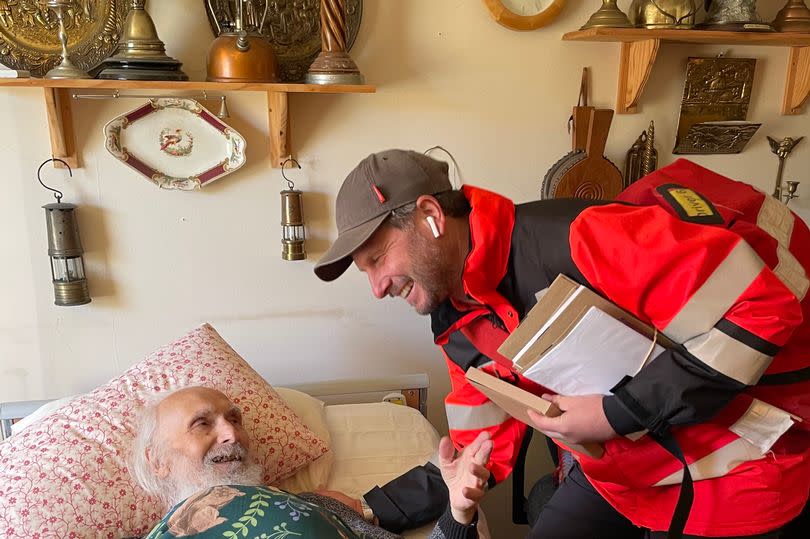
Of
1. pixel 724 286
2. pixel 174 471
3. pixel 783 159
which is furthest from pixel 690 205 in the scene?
pixel 783 159

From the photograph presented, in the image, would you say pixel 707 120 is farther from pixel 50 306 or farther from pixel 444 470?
pixel 50 306

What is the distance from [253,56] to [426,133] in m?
0.54

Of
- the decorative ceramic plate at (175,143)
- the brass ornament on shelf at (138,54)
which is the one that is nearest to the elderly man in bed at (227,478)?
the decorative ceramic plate at (175,143)

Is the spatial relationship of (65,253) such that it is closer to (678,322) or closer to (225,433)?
(225,433)

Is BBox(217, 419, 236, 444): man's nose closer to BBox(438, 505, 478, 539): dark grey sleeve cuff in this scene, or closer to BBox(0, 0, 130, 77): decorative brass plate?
BBox(438, 505, 478, 539): dark grey sleeve cuff

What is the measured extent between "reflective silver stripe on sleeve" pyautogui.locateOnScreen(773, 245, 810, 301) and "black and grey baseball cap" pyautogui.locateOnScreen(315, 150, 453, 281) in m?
0.53

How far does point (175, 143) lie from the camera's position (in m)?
1.75

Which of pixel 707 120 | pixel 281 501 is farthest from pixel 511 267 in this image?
pixel 707 120

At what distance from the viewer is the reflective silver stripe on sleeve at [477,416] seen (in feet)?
4.35

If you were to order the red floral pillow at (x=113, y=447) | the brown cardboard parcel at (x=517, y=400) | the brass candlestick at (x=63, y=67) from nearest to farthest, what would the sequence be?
the brown cardboard parcel at (x=517, y=400) → the red floral pillow at (x=113, y=447) → the brass candlestick at (x=63, y=67)

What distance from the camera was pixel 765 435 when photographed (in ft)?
3.62

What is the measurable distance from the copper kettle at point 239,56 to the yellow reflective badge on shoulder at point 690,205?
976 mm

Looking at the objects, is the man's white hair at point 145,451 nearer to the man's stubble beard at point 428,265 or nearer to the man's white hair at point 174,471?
the man's white hair at point 174,471

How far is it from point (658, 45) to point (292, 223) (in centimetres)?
108
